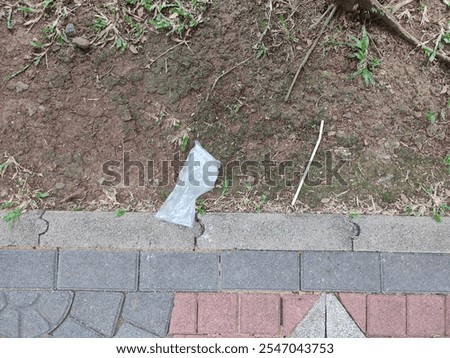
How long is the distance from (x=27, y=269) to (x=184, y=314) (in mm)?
845

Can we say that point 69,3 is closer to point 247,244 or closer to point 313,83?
point 313,83

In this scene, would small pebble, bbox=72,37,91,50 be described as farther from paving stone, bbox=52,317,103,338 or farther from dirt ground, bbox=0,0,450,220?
paving stone, bbox=52,317,103,338

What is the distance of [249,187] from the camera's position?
7.34 feet

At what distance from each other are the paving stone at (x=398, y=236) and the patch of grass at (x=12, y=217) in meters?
1.75

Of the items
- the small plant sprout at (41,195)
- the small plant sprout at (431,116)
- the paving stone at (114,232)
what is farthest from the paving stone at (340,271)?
the small plant sprout at (41,195)

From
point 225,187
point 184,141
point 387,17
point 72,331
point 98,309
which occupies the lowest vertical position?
point 72,331

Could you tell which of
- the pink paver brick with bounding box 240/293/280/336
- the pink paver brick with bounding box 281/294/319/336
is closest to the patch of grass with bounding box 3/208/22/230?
the pink paver brick with bounding box 240/293/280/336

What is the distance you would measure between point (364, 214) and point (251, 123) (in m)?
0.76

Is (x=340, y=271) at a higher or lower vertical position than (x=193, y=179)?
lower

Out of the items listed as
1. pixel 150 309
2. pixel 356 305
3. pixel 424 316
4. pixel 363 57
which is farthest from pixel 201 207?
pixel 424 316

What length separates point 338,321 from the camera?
87.4 inches

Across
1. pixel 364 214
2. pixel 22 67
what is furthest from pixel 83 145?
pixel 364 214

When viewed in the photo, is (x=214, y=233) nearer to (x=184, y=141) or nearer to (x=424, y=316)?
(x=184, y=141)

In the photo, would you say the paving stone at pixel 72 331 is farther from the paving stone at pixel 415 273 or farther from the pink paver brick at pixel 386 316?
the paving stone at pixel 415 273
